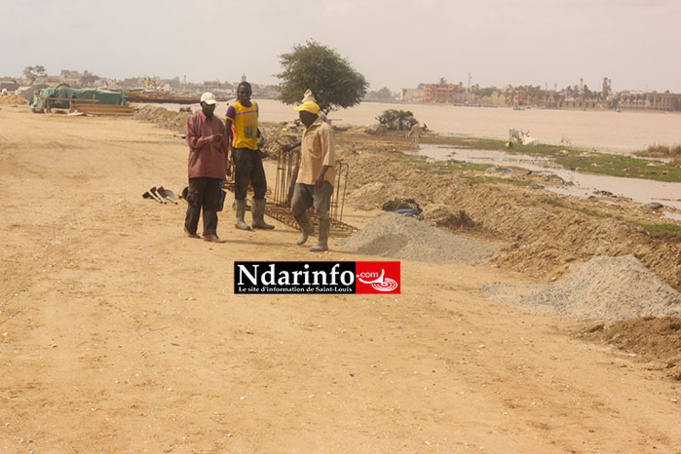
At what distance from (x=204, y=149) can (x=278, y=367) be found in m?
4.71

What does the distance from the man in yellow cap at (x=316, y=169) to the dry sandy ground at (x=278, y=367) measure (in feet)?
1.83

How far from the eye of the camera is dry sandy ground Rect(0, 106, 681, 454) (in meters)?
4.52

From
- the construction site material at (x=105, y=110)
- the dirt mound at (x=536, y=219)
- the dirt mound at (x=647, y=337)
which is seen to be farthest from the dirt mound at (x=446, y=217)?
the construction site material at (x=105, y=110)

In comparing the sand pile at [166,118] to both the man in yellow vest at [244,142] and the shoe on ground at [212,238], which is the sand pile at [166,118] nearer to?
the man in yellow vest at [244,142]

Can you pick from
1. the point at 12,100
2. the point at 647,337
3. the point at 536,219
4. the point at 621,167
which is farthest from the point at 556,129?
the point at 647,337

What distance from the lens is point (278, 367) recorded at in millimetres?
5602

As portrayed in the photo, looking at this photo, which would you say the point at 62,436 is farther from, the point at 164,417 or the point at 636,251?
the point at 636,251

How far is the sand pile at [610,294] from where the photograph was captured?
761 cm

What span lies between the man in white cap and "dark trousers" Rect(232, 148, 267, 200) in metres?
0.57

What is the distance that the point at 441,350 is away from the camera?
6277 millimetres

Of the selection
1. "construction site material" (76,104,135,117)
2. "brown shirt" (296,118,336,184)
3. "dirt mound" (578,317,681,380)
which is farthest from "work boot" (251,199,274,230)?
"construction site material" (76,104,135,117)

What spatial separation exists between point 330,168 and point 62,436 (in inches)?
222

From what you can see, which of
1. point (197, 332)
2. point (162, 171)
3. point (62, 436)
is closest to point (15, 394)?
point (62, 436)

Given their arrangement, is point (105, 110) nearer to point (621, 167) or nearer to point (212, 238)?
point (621, 167)
